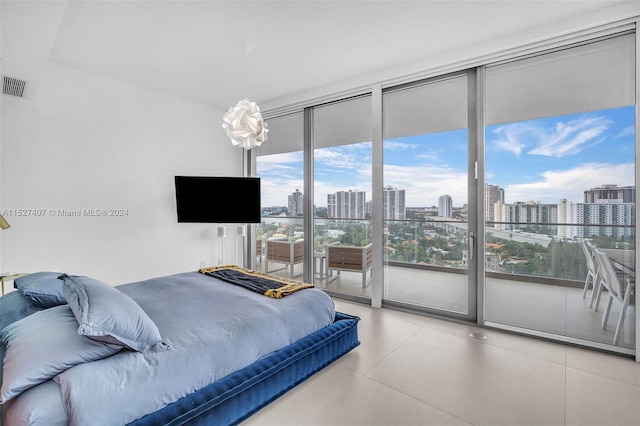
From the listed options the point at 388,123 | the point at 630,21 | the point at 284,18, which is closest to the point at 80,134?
the point at 284,18

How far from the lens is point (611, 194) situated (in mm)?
2760

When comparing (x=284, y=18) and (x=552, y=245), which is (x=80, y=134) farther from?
(x=552, y=245)

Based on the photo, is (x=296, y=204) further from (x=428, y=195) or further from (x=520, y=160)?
(x=520, y=160)

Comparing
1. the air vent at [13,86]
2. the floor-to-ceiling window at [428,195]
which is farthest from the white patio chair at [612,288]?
the air vent at [13,86]

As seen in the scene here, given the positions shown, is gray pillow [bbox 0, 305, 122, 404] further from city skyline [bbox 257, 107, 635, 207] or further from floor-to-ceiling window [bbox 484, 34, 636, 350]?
floor-to-ceiling window [bbox 484, 34, 636, 350]

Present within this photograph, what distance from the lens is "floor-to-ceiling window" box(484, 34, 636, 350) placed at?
8.92 ft

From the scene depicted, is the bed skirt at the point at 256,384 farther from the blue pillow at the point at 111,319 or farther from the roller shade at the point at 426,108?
the roller shade at the point at 426,108

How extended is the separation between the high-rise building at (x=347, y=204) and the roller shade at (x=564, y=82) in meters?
1.79

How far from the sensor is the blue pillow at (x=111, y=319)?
1.49 m

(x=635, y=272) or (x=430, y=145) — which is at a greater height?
(x=430, y=145)

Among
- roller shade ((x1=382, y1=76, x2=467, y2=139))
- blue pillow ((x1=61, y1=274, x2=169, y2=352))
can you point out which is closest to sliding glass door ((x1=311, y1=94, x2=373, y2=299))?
roller shade ((x1=382, y1=76, x2=467, y2=139))

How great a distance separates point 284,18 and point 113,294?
255 centimetres

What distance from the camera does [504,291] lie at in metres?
3.27

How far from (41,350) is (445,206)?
3.60 m
